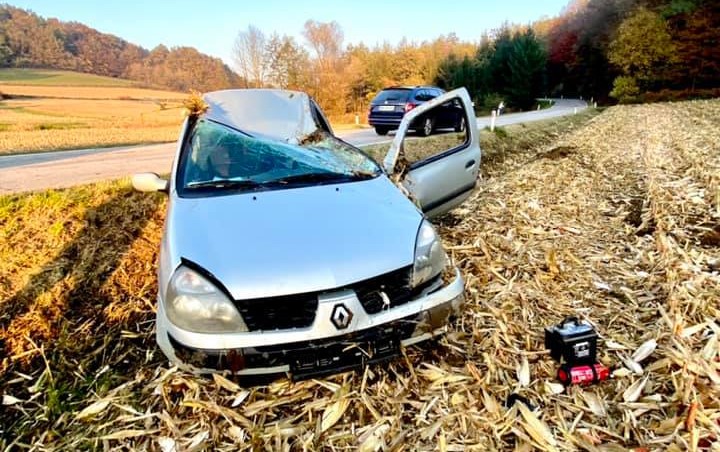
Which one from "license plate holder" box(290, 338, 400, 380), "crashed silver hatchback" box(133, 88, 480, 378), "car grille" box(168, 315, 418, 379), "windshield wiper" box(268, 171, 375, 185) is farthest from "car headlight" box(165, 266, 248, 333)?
"windshield wiper" box(268, 171, 375, 185)

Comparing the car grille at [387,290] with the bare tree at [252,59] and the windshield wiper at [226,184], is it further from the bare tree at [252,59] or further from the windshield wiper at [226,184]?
the bare tree at [252,59]

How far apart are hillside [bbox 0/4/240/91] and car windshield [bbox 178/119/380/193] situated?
42278mm

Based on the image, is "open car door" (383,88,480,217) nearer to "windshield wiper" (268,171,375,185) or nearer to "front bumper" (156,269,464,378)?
"windshield wiper" (268,171,375,185)

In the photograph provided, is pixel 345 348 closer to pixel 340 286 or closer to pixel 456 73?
pixel 340 286

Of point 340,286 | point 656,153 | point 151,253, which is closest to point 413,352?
point 340,286

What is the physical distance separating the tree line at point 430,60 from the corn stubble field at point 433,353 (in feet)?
90.3

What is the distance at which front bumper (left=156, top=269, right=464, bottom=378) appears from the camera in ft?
6.47

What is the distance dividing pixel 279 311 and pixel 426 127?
3138mm

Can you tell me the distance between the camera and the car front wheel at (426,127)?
13.9 ft

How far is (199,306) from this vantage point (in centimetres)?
201

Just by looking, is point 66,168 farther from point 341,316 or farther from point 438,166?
point 341,316

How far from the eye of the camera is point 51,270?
3707 mm

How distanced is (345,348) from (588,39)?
67.6 metres

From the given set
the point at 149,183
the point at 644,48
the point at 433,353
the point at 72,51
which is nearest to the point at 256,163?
the point at 149,183
